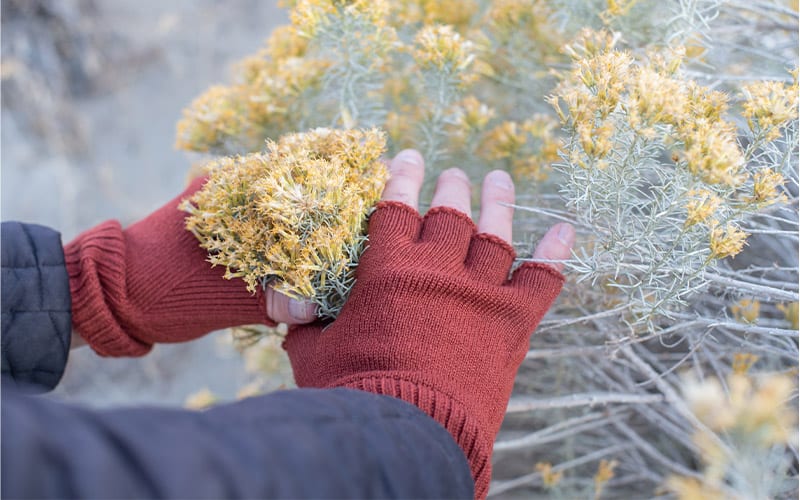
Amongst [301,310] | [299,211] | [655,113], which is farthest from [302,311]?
[655,113]

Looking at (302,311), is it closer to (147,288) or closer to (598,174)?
(147,288)

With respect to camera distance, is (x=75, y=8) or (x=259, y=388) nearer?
(x=259, y=388)

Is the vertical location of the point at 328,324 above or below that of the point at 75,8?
below

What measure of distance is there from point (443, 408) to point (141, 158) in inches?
139

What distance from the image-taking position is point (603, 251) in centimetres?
117

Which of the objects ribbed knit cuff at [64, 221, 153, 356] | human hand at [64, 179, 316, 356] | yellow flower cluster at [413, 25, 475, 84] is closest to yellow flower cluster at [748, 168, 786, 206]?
yellow flower cluster at [413, 25, 475, 84]

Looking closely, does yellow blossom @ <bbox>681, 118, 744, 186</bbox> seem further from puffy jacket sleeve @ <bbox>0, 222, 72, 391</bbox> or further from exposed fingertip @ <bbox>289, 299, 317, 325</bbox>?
puffy jacket sleeve @ <bbox>0, 222, 72, 391</bbox>

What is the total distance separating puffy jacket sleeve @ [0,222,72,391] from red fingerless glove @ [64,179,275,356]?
0.13 feet

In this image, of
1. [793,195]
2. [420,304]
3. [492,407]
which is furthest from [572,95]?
[793,195]

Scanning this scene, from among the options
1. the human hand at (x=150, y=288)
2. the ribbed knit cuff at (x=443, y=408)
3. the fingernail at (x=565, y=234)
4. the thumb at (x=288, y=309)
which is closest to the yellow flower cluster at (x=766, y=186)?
the fingernail at (x=565, y=234)

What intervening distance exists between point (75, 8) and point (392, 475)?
161 inches

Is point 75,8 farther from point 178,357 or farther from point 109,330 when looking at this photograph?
point 109,330

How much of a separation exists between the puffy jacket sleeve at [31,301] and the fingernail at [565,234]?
3.59ft

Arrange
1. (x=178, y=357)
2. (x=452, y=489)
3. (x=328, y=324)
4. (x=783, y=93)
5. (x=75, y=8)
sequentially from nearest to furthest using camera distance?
(x=452, y=489) < (x=783, y=93) < (x=328, y=324) < (x=178, y=357) < (x=75, y=8)
